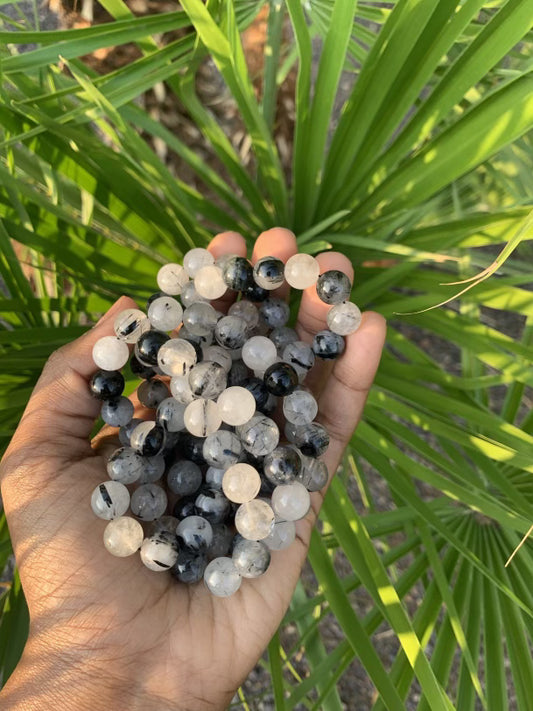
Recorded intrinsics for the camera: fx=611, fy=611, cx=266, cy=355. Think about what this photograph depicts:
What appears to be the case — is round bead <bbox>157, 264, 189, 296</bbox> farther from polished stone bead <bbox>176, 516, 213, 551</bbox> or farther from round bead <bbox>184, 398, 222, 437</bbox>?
polished stone bead <bbox>176, 516, 213, 551</bbox>

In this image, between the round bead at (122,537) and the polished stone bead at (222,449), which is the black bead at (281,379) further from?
the round bead at (122,537)

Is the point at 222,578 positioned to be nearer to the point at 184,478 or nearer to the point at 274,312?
the point at 184,478

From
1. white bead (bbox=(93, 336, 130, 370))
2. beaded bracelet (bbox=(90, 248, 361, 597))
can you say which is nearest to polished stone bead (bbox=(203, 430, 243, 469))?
beaded bracelet (bbox=(90, 248, 361, 597))

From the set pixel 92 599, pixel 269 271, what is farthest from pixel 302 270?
pixel 92 599

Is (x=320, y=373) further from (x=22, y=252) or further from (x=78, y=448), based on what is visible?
(x=22, y=252)

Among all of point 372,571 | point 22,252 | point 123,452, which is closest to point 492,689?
point 372,571

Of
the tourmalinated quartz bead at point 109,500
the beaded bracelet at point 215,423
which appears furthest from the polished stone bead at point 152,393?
the tourmalinated quartz bead at point 109,500
